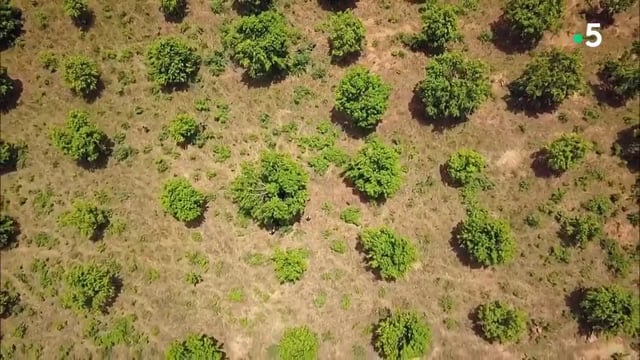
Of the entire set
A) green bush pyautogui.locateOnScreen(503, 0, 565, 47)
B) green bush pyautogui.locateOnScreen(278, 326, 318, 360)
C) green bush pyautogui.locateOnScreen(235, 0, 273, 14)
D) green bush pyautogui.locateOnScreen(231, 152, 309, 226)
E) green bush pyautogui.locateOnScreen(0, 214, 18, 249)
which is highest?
green bush pyautogui.locateOnScreen(503, 0, 565, 47)

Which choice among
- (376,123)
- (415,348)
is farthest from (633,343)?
(376,123)

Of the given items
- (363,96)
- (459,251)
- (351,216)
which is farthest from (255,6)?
(459,251)

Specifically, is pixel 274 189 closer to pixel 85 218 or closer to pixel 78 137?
pixel 85 218

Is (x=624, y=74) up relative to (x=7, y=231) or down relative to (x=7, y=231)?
up

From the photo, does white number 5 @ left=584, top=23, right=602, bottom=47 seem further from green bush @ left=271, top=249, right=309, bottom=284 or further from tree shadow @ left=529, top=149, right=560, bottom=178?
green bush @ left=271, top=249, right=309, bottom=284

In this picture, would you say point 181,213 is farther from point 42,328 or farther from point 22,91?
point 22,91

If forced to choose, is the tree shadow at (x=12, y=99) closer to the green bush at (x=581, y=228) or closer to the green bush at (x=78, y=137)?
the green bush at (x=78, y=137)

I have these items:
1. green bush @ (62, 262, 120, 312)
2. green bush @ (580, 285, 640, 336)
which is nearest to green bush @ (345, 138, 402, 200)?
green bush @ (580, 285, 640, 336)
